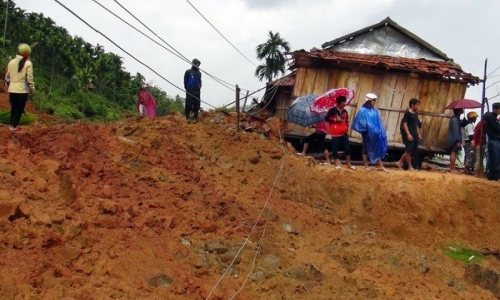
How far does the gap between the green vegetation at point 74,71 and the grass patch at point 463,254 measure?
78.8 ft

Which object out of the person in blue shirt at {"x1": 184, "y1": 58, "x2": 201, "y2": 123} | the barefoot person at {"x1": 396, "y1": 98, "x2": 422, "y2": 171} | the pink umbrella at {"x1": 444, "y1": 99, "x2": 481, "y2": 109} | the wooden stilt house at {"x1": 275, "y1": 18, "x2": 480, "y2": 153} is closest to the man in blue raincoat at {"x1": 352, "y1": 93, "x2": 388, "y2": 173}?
the barefoot person at {"x1": 396, "y1": 98, "x2": 422, "y2": 171}

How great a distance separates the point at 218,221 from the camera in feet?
23.8

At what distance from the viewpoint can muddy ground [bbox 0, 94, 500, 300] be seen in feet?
18.1

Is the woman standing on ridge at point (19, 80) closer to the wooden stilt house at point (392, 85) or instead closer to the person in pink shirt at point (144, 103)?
the wooden stilt house at point (392, 85)

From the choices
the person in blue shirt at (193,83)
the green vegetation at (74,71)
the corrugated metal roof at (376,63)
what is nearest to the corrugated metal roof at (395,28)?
the corrugated metal roof at (376,63)

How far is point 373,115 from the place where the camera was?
35.6 ft

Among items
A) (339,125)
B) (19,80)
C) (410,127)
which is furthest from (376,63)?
(19,80)

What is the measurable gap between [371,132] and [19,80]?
20.9ft

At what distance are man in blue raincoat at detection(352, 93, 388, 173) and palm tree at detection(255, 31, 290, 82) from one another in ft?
92.5

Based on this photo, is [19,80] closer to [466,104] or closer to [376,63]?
[376,63]

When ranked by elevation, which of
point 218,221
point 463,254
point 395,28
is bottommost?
point 463,254

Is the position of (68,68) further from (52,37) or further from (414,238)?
(414,238)

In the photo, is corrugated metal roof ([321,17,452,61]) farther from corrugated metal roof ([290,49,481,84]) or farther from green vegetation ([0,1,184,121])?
green vegetation ([0,1,184,121])

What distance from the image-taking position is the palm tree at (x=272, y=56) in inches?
1544
